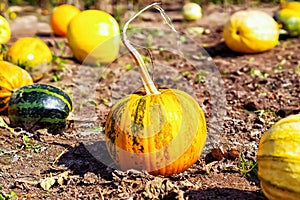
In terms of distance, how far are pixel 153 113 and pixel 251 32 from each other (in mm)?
4069

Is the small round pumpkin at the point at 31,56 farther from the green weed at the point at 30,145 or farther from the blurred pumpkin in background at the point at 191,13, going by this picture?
the blurred pumpkin in background at the point at 191,13

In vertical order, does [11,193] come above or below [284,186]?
below

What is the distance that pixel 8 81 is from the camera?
17.4 ft

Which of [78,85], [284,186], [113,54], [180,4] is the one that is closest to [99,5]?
[180,4]

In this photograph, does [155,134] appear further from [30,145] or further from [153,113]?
[30,145]

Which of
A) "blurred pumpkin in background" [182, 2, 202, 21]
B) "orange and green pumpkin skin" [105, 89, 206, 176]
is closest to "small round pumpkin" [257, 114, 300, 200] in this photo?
"orange and green pumpkin skin" [105, 89, 206, 176]

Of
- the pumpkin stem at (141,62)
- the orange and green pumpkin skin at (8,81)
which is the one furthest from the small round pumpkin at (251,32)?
the pumpkin stem at (141,62)

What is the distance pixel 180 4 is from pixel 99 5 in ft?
6.90

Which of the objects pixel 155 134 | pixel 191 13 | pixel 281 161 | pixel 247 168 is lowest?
pixel 191 13

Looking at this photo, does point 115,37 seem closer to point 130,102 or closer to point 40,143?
point 40,143

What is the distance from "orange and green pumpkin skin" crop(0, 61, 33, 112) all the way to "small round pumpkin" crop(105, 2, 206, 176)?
1.67 metres

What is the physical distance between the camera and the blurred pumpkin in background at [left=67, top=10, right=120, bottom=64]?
23.2 feet

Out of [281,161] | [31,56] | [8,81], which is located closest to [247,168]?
[281,161]

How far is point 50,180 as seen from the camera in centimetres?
402
